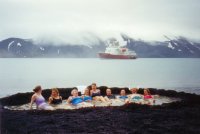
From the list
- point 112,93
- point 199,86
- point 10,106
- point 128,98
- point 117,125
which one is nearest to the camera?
point 117,125

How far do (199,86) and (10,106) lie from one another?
654 inches

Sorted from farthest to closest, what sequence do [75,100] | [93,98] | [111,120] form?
1. [93,98]
2. [75,100]
3. [111,120]

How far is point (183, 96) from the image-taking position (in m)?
9.41

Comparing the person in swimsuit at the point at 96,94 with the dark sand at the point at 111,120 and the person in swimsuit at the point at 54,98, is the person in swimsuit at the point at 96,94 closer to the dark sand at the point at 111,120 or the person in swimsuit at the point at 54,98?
the person in swimsuit at the point at 54,98

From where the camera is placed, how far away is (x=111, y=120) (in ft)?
20.0

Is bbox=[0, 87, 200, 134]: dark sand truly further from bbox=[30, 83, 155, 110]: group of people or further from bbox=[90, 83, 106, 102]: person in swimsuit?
bbox=[90, 83, 106, 102]: person in swimsuit

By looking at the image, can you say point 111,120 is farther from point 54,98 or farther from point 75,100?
point 54,98

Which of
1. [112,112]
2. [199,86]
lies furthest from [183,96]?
[199,86]

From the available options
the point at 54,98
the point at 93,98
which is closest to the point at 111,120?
the point at 54,98

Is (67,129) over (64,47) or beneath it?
beneath

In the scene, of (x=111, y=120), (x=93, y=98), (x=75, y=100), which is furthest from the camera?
(x=93, y=98)

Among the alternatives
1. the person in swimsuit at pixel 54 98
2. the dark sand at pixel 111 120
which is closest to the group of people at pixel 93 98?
the person in swimsuit at pixel 54 98

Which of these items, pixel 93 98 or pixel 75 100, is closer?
pixel 75 100

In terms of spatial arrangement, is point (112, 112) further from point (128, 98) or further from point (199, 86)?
point (199, 86)
